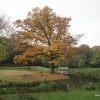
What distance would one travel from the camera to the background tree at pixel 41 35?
40.5 m

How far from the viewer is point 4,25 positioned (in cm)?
2786

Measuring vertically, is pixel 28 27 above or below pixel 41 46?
above

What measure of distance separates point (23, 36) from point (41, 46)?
372 centimetres

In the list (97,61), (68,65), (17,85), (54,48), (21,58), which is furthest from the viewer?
(68,65)

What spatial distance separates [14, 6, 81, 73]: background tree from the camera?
40.5 metres

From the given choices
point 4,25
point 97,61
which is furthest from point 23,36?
point 97,61

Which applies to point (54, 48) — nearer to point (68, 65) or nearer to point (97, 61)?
point (97, 61)

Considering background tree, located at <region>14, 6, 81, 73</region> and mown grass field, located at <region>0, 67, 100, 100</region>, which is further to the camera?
background tree, located at <region>14, 6, 81, 73</region>

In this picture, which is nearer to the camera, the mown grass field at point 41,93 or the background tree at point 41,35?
the mown grass field at point 41,93

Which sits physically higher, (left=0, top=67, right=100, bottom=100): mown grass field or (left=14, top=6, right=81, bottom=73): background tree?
(left=14, top=6, right=81, bottom=73): background tree

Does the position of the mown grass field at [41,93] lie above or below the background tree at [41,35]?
below

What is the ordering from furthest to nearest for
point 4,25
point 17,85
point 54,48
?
point 54,48, point 4,25, point 17,85

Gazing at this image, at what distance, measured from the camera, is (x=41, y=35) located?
136ft

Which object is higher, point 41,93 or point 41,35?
point 41,35
